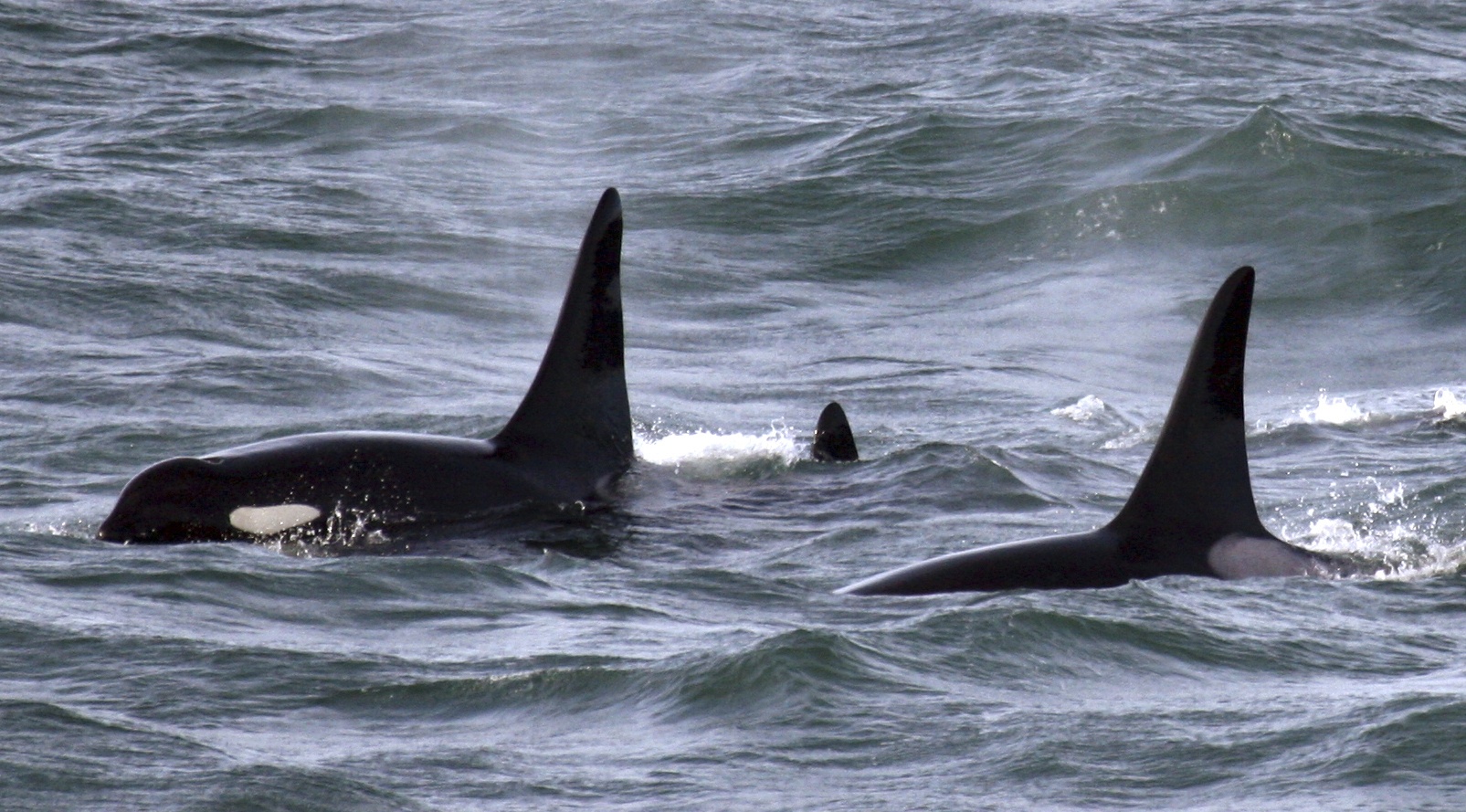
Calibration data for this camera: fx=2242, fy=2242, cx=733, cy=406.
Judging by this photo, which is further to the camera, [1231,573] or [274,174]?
[274,174]

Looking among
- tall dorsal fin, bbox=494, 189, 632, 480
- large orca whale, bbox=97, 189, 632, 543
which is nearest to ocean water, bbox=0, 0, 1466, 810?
large orca whale, bbox=97, 189, 632, 543

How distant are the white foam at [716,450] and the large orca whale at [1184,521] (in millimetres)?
3065

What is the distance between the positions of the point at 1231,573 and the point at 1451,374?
8.41 m

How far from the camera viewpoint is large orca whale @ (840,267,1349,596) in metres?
8.95

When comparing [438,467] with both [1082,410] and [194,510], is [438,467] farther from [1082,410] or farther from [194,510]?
[1082,410]

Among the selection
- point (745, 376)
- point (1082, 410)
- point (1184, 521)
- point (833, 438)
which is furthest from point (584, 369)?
point (745, 376)

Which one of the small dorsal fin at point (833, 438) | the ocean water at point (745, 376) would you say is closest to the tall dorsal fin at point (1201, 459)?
the ocean water at point (745, 376)

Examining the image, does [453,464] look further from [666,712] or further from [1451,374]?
[1451,374]

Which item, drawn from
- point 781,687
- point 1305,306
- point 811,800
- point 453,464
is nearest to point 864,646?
point 781,687

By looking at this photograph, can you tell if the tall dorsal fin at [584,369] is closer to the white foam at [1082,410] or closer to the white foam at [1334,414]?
the white foam at [1082,410]

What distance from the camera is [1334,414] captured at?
14.9 metres

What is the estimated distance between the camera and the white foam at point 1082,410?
1464cm

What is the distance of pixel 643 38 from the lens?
3042cm

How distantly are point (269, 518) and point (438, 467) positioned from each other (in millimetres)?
962
